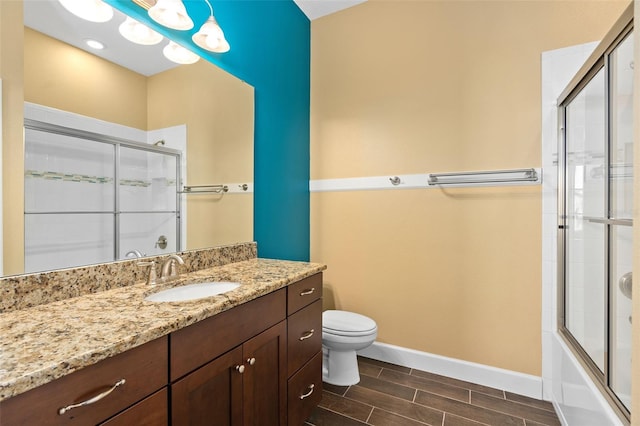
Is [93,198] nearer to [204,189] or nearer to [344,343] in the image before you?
[204,189]

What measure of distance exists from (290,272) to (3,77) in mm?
1242

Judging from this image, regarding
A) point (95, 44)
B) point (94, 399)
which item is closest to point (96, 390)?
point (94, 399)

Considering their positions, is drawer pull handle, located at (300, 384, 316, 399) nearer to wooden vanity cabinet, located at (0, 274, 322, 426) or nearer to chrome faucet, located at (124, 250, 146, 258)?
wooden vanity cabinet, located at (0, 274, 322, 426)

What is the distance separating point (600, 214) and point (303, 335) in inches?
64.8

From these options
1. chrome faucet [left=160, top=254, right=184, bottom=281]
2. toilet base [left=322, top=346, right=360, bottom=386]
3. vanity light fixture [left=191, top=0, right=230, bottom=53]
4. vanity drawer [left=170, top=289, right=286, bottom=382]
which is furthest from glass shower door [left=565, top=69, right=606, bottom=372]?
chrome faucet [left=160, top=254, right=184, bottom=281]

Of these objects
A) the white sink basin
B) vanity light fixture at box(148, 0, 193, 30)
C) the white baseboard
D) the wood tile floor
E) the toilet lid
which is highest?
vanity light fixture at box(148, 0, 193, 30)

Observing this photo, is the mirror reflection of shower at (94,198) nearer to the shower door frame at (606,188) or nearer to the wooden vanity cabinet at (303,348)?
the wooden vanity cabinet at (303,348)

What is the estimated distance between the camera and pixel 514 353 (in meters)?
1.92

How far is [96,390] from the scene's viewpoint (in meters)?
0.67

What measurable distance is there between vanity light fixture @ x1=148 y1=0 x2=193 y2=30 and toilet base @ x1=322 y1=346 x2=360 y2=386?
2031 mm

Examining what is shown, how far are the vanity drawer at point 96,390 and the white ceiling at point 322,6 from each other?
2625 mm

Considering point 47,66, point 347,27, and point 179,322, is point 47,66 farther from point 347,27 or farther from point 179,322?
point 347,27

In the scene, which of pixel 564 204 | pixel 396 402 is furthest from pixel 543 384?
pixel 564 204

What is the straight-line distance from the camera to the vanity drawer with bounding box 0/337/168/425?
1.84 feet
